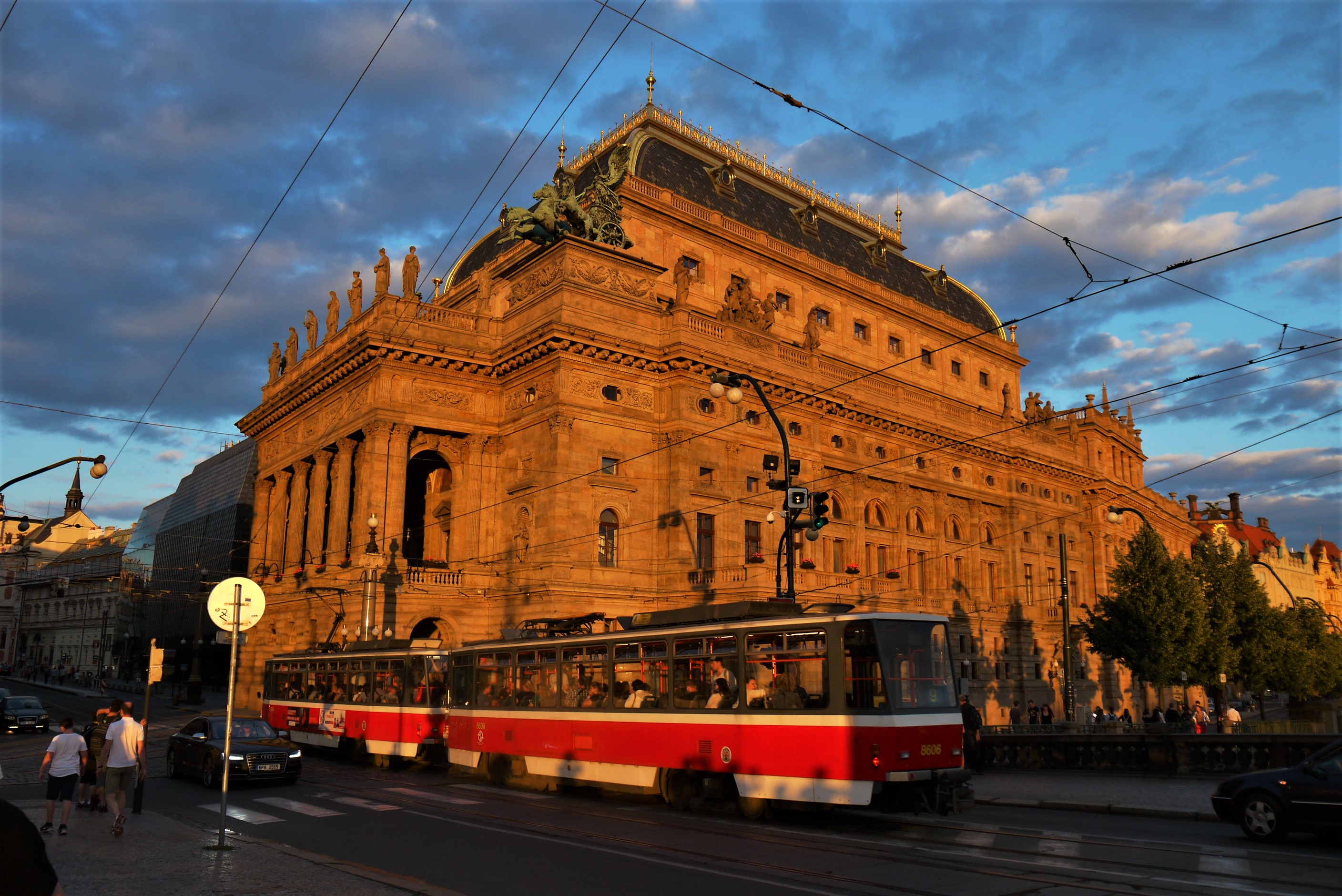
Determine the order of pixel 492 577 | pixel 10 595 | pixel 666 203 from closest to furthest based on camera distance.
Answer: pixel 492 577, pixel 666 203, pixel 10 595

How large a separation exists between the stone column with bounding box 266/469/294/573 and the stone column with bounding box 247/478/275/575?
0.34 m

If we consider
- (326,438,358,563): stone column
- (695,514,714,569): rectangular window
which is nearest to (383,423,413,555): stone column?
(326,438,358,563): stone column

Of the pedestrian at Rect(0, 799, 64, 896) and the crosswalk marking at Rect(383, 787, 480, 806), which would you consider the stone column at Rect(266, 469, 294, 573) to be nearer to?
the crosswalk marking at Rect(383, 787, 480, 806)

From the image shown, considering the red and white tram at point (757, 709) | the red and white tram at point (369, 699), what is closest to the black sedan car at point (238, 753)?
the red and white tram at point (369, 699)

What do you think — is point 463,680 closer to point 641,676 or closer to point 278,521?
point 641,676

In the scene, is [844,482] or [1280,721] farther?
[844,482]

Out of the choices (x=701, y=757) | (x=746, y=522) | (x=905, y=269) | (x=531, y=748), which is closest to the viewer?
(x=701, y=757)

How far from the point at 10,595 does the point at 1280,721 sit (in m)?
144

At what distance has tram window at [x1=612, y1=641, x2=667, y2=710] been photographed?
17594 millimetres

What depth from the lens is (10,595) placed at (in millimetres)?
128625

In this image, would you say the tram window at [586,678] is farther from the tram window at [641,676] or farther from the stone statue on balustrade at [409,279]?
the stone statue on balustrade at [409,279]

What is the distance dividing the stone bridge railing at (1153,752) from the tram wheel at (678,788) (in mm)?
12113

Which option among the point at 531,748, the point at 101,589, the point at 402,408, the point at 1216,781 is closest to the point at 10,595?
the point at 101,589

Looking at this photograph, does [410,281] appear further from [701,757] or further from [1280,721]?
[1280,721]
